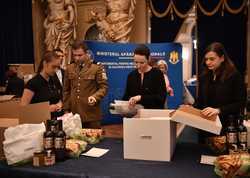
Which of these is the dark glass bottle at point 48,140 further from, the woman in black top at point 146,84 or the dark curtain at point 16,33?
the dark curtain at point 16,33

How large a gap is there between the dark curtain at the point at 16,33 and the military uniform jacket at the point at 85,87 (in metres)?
4.64

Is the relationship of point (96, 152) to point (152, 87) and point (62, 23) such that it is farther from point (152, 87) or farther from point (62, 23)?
point (62, 23)

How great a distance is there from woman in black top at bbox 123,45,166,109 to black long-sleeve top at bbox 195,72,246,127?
1.48 ft

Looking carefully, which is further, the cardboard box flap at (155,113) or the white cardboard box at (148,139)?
the cardboard box flap at (155,113)

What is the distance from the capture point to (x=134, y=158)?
1569 millimetres

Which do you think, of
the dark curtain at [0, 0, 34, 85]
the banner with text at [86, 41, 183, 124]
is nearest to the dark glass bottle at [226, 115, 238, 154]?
the banner with text at [86, 41, 183, 124]

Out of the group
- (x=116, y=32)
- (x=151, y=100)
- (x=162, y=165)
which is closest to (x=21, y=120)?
(x=162, y=165)

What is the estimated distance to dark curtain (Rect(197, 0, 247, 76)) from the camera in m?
5.09

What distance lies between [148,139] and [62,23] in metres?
4.93

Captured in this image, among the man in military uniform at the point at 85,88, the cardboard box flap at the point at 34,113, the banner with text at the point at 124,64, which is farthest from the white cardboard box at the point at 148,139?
the banner with text at the point at 124,64

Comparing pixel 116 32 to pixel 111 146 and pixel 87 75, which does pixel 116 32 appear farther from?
pixel 111 146

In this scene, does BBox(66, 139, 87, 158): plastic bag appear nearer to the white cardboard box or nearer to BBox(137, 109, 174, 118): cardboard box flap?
the white cardboard box

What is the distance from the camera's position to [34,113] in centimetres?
177

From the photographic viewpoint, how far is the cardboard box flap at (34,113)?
172cm
